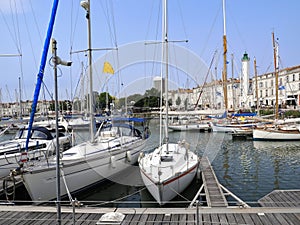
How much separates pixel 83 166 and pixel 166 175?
404cm

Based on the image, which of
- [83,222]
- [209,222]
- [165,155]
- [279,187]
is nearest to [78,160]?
[165,155]

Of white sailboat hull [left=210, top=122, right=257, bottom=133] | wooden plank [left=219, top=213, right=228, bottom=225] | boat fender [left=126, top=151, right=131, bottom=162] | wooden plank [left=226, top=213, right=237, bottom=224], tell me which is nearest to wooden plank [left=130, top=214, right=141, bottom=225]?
wooden plank [left=219, top=213, right=228, bottom=225]

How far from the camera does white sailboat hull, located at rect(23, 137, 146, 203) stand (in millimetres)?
10070

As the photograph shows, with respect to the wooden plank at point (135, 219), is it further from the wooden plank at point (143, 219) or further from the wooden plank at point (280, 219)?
the wooden plank at point (280, 219)

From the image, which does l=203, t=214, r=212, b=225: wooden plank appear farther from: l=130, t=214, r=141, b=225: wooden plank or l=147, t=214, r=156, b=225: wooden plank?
l=130, t=214, r=141, b=225: wooden plank

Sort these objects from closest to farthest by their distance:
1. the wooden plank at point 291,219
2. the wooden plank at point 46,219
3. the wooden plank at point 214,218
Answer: the wooden plank at point 291,219
the wooden plank at point 214,218
the wooden plank at point 46,219

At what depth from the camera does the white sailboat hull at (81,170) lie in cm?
1007

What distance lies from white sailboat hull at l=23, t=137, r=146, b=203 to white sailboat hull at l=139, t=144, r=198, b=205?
2014 mm

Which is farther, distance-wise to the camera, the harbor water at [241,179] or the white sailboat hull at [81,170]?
the harbor water at [241,179]

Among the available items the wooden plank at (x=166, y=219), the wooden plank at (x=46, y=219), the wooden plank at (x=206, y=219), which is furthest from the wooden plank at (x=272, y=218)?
the wooden plank at (x=46, y=219)

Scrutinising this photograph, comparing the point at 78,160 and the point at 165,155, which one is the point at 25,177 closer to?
the point at 78,160

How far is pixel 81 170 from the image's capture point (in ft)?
39.0

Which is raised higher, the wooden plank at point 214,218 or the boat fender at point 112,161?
the boat fender at point 112,161

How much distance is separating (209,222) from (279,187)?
9220 mm
